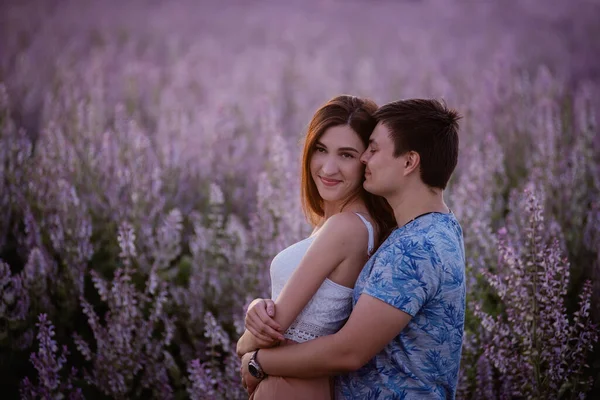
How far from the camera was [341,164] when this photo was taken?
7.59 ft

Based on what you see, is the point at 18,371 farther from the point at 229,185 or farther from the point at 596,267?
the point at 596,267

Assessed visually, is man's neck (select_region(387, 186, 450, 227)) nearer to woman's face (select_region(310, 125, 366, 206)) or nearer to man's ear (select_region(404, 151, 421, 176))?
man's ear (select_region(404, 151, 421, 176))

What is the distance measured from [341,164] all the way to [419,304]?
0.62 m

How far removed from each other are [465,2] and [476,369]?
10.5m

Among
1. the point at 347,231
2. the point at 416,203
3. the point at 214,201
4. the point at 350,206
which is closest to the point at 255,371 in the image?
the point at 347,231

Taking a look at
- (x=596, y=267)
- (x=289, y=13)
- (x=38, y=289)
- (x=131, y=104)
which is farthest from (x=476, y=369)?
(x=289, y=13)

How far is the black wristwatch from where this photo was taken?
2.13 m

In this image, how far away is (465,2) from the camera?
12.0 meters

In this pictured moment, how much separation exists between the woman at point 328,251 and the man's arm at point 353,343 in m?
0.09

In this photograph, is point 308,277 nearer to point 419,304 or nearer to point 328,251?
point 328,251

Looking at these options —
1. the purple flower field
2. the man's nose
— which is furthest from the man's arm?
the purple flower field

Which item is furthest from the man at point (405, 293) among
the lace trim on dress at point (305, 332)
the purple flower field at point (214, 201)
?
the purple flower field at point (214, 201)

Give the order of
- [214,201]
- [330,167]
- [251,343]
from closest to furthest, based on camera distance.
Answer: [251,343] → [330,167] → [214,201]

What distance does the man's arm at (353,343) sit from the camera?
1.89m
